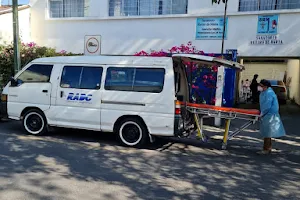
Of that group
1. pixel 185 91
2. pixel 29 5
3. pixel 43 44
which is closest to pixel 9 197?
pixel 185 91

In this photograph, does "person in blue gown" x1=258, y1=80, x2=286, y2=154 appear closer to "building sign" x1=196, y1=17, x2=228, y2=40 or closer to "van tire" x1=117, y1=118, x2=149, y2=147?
"van tire" x1=117, y1=118, x2=149, y2=147

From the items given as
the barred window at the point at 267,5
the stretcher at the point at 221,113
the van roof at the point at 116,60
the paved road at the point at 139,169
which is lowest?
the paved road at the point at 139,169

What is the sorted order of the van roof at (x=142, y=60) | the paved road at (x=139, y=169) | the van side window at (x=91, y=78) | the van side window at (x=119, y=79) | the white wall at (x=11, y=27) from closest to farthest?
the paved road at (x=139, y=169), the van roof at (x=142, y=60), the van side window at (x=119, y=79), the van side window at (x=91, y=78), the white wall at (x=11, y=27)

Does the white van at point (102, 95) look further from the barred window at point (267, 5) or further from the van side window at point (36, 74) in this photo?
the barred window at point (267, 5)

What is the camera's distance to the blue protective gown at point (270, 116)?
630cm

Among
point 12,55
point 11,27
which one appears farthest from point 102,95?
point 11,27

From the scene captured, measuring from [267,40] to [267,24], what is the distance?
55 cm

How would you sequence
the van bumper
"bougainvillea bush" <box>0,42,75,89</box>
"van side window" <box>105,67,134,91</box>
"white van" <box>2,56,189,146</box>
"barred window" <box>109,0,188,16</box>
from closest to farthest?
"white van" <box>2,56,189,146</box>, "van side window" <box>105,67,134,91</box>, the van bumper, "bougainvillea bush" <box>0,42,75,89</box>, "barred window" <box>109,0,188,16</box>

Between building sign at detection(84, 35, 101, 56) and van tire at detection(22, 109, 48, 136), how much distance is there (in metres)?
5.90

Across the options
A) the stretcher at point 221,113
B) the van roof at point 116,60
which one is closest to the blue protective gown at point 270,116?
the stretcher at point 221,113

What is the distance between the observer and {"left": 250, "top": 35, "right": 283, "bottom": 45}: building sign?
10445mm

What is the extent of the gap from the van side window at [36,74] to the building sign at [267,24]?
732 centimetres

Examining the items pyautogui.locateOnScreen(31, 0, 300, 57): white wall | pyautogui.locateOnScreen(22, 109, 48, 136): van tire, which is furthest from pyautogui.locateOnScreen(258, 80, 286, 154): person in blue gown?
pyautogui.locateOnScreen(22, 109, 48, 136): van tire

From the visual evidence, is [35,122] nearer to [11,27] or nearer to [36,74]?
[36,74]
